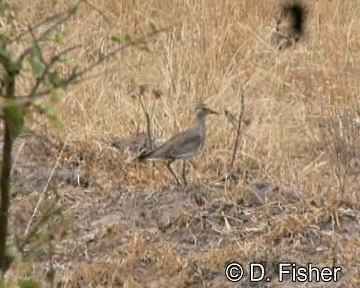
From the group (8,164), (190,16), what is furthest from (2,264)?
(190,16)

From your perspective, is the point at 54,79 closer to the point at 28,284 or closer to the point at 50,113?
the point at 50,113

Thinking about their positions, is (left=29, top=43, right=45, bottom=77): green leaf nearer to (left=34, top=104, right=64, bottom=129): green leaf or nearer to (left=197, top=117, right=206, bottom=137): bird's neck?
(left=34, top=104, right=64, bottom=129): green leaf

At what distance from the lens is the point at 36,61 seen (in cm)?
221

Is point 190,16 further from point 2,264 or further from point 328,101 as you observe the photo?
point 2,264

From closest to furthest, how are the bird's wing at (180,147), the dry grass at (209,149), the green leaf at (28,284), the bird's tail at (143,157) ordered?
the green leaf at (28,284) < the dry grass at (209,149) < the bird's wing at (180,147) < the bird's tail at (143,157)

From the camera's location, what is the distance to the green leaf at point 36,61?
220 centimetres

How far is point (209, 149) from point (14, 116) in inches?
164

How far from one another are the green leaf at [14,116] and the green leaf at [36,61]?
275 mm

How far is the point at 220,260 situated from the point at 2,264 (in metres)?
2.54

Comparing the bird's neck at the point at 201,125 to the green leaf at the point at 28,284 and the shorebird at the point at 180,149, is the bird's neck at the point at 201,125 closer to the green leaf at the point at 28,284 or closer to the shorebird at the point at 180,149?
the shorebird at the point at 180,149

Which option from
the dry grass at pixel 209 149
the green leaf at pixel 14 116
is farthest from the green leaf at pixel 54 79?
the dry grass at pixel 209 149

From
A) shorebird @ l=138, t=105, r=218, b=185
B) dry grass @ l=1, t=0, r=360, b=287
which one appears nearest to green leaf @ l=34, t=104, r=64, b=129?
dry grass @ l=1, t=0, r=360, b=287

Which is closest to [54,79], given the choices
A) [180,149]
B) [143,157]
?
[180,149]

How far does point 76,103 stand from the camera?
6.58 m
